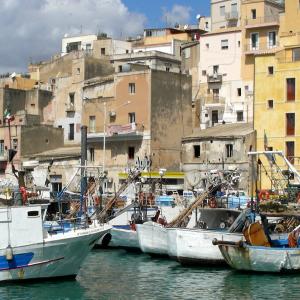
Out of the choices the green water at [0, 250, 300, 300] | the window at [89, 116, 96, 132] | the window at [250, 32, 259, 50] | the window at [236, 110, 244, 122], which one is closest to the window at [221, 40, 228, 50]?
the window at [250, 32, 259, 50]

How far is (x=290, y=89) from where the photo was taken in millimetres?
54719

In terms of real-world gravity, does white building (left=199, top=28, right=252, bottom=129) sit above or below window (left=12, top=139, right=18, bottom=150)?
above

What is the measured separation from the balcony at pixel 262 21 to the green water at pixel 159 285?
37.4m

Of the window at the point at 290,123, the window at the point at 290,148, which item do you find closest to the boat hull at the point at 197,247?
the window at the point at 290,148

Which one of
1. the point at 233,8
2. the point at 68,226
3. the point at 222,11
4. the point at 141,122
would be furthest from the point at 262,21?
the point at 68,226

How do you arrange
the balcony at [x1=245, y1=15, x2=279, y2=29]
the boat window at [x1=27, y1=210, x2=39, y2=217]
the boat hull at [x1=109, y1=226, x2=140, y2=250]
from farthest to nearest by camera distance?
the balcony at [x1=245, y1=15, x2=279, y2=29], the boat hull at [x1=109, y1=226, x2=140, y2=250], the boat window at [x1=27, y1=210, x2=39, y2=217]

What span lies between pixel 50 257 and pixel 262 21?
4435 cm

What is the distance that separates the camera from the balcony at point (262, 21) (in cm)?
6869

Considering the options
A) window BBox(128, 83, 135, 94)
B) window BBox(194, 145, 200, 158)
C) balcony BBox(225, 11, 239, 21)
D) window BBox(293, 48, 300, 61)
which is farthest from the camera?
balcony BBox(225, 11, 239, 21)

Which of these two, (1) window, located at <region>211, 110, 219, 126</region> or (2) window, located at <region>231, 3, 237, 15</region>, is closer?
(1) window, located at <region>211, 110, 219, 126</region>

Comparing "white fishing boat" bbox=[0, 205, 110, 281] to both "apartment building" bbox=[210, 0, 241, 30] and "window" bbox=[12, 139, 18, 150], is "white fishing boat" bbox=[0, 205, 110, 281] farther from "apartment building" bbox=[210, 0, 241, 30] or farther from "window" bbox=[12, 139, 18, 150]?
"apartment building" bbox=[210, 0, 241, 30]

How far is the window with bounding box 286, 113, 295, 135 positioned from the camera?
54.6 m

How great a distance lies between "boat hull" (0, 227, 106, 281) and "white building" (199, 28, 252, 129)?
37799 mm

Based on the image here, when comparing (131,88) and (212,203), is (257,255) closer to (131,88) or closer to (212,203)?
(212,203)
